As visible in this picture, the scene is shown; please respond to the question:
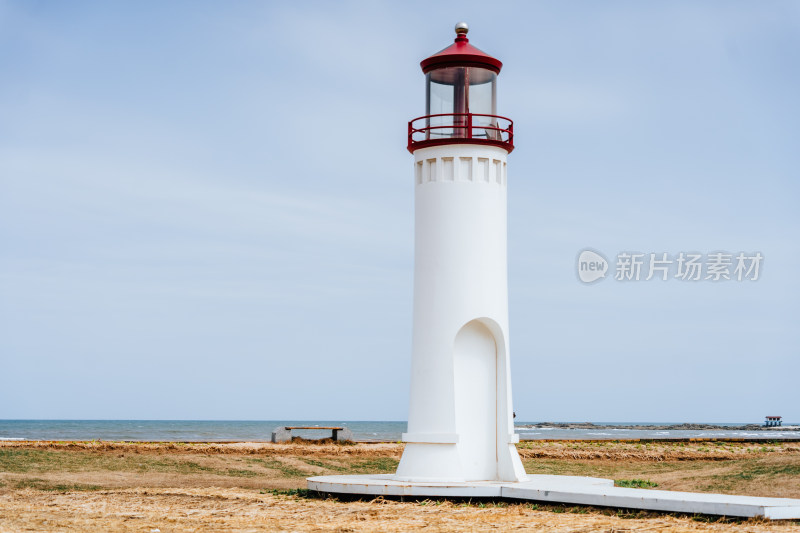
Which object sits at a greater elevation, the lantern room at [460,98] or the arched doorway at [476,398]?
the lantern room at [460,98]

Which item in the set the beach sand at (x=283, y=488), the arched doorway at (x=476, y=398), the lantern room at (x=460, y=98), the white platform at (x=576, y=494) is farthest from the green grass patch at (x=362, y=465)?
the lantern room at (x=460, y=98)

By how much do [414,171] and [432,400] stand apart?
4161mm

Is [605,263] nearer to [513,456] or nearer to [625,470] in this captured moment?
[513,456]

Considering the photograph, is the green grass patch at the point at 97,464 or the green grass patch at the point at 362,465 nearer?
the green grass patch at the point at 97,464

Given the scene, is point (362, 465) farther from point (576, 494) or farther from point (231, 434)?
point (231, 434)

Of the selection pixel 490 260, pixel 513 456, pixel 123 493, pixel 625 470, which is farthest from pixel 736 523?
pixel 625 470

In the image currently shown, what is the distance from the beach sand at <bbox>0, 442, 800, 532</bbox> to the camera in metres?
12.9

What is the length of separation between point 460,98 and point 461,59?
2.25 feet

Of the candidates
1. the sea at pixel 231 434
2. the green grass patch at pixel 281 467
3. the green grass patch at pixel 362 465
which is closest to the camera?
the green grass patch at pixel 281 467

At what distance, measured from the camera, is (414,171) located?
17.3m

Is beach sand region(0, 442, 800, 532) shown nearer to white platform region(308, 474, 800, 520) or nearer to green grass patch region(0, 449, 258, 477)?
green grass patch region(0, 449, 258, 477)

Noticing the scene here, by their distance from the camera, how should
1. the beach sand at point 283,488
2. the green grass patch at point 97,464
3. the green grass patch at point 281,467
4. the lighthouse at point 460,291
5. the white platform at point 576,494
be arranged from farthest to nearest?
1. the green grass patch at point 281,467
2. the green grass patch at point 97,464
3. the lighthouse at point 460,291
4. the beach sand at point 283,488
5. the white platform at point 576,494

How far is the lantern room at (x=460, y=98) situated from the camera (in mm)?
16828

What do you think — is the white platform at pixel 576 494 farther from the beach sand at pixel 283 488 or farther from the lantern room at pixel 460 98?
the lantern room at pixel 460 98
